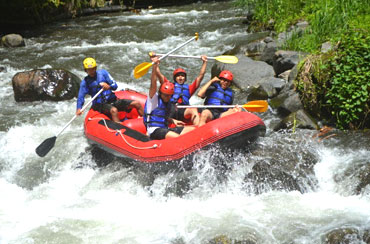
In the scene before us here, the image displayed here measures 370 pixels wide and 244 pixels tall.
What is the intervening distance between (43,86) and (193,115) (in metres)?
3.80

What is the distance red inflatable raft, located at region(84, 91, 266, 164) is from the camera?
5.13m

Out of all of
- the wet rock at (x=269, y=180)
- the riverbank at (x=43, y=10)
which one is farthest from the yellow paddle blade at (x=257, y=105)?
the riverbank at (x=43, y=10)

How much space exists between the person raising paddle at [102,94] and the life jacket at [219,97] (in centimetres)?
117

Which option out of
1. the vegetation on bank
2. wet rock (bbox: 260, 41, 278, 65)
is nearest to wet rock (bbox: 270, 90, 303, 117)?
the vegetation on bank

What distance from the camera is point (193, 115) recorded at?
614 centimetres

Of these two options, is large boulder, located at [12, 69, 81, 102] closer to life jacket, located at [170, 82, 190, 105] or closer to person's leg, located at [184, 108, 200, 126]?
life jacket, located at [170, 82, 190, 105]

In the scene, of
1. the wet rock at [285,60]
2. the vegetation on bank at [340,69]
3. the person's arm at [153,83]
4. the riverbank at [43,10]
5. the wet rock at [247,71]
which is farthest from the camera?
the riverbank at [43,10]

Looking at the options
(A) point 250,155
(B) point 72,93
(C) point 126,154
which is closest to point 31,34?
(B) point 72,93

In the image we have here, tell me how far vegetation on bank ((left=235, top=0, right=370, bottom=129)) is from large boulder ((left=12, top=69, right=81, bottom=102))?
14.4 ft

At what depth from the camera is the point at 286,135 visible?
240 inches

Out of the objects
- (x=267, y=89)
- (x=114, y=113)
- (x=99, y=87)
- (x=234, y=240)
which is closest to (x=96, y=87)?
(x=99, y=87)

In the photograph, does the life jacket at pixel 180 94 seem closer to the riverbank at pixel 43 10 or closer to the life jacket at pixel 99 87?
the life jacket at pixel 99 87

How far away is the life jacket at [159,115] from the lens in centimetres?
554

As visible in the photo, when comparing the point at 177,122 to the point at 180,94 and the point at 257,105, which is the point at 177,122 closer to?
the point at 180,94
